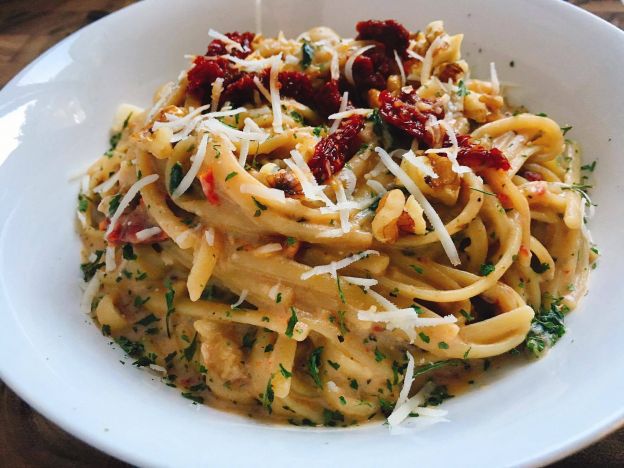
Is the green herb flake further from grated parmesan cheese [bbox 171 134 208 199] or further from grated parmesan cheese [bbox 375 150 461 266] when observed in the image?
grated parmesan cheese [bbox 171 134 208 199]

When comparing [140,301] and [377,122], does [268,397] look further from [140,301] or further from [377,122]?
[377,122]

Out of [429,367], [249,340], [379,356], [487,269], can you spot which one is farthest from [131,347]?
[487,269]

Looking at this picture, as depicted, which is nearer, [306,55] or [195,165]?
[195,165]

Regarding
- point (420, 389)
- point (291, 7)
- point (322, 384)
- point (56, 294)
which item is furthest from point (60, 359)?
point (291, 7)

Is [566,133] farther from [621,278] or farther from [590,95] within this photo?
[621,278]

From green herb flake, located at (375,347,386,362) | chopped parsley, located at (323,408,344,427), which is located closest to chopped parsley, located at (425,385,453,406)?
green herb flake, located at (375,347,386,362)

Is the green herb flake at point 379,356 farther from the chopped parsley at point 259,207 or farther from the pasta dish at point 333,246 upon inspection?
the chopped parsley at point 259,207
